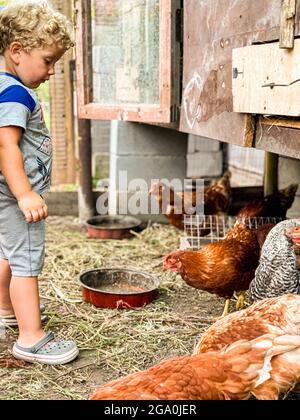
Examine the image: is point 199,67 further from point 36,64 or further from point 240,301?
point 240,301

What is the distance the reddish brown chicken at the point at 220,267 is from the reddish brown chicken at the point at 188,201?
57.3 inches

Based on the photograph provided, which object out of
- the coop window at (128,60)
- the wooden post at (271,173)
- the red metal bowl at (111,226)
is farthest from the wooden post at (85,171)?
the wooden post at (271,173)

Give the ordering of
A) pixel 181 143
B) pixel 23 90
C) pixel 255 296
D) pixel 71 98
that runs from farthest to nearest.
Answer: pixel 71 98
pixel 181 143
pixel 255 296
pixel 23 90

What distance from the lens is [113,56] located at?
448 cm

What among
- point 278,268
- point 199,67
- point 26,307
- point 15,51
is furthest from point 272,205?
point 15,51

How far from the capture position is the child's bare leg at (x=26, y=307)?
102 inches

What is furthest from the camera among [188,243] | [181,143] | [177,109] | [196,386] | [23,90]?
[181,143]

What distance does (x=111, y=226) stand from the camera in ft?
17.6

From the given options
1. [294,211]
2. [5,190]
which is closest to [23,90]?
[5,190]

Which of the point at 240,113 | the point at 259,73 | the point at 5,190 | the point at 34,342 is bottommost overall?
the point at 34,342

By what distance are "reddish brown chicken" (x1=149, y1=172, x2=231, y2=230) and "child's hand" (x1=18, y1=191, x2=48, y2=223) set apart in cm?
254

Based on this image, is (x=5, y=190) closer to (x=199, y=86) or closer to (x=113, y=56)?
(x=199, y=86)

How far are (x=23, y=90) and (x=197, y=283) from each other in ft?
5.20

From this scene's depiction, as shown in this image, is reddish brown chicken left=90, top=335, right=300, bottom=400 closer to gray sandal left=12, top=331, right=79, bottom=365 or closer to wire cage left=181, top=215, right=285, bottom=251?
gray sandal left=12, top=331, right=79, bottom=365
